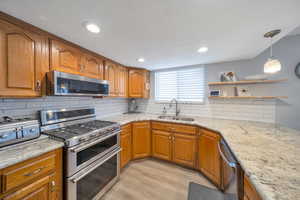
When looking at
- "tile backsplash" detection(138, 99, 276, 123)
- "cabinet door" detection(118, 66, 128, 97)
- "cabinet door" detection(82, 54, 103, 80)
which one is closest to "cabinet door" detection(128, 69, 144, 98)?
"cabinet door" detection(118, 66, 128, 97)

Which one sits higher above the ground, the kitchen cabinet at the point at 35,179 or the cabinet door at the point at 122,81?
the cabinet door at the point at 122,81

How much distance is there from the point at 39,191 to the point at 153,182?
140 cm

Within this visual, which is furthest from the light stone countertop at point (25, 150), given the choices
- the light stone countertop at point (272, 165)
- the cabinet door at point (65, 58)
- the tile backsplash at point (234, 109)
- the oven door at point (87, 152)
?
the tile backsplash at point (234, 109)

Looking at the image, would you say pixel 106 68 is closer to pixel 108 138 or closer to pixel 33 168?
pixel 108 138

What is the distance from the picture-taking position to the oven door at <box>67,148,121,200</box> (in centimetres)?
117

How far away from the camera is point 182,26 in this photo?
3.92 ft

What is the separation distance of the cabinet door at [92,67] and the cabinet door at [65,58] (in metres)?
0.08

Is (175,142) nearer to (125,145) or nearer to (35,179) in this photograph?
(125,145)

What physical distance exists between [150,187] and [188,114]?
67.1 inches

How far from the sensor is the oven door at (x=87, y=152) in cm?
115

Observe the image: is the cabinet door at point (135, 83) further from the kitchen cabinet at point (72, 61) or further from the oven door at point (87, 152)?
the oven door at point (87, 152)

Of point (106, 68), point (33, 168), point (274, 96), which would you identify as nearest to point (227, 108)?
point (274, 96)

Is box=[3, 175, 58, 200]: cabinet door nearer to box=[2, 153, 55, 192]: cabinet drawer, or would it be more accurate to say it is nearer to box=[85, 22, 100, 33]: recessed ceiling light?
box=[2, 153, 55, 192]: cabinet drawer

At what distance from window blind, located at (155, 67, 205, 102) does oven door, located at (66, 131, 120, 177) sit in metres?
1.74
